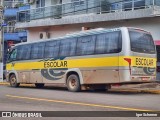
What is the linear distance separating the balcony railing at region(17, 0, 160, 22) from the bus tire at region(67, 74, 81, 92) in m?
7.63

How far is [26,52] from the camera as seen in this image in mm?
24188

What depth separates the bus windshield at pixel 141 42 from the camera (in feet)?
59.0

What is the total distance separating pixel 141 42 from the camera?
18484 mm

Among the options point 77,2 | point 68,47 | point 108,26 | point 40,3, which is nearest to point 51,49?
point 68,47

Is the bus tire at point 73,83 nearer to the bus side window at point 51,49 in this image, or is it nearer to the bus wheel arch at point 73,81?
the bus wheel arch at point 73,81

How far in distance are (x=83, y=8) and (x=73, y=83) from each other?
1143 cm

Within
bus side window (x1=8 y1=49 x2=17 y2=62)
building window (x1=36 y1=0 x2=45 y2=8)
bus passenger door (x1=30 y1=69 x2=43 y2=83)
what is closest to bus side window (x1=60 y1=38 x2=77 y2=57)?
bus passenger door (x1=30 y1=69 x2=43 y2=83)

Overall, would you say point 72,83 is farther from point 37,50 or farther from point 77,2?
point 77,2

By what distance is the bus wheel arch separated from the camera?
19938mm

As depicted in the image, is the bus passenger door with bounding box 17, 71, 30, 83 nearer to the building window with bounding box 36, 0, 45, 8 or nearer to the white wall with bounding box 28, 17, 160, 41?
the white wall with bounding box 28, 17, 160, 41

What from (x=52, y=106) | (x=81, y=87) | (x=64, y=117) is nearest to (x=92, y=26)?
(x=81, y=87)

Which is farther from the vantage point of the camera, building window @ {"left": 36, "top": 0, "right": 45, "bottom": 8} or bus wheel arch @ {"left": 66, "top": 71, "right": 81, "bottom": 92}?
building window @ {"left": 36, "top": 0, "right": 45, "bottom": 8}

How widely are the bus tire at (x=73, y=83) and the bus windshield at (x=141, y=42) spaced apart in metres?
3.67

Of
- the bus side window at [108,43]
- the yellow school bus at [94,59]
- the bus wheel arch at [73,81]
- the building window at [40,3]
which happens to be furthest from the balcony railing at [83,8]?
the bus wheel arch at [73,81]
